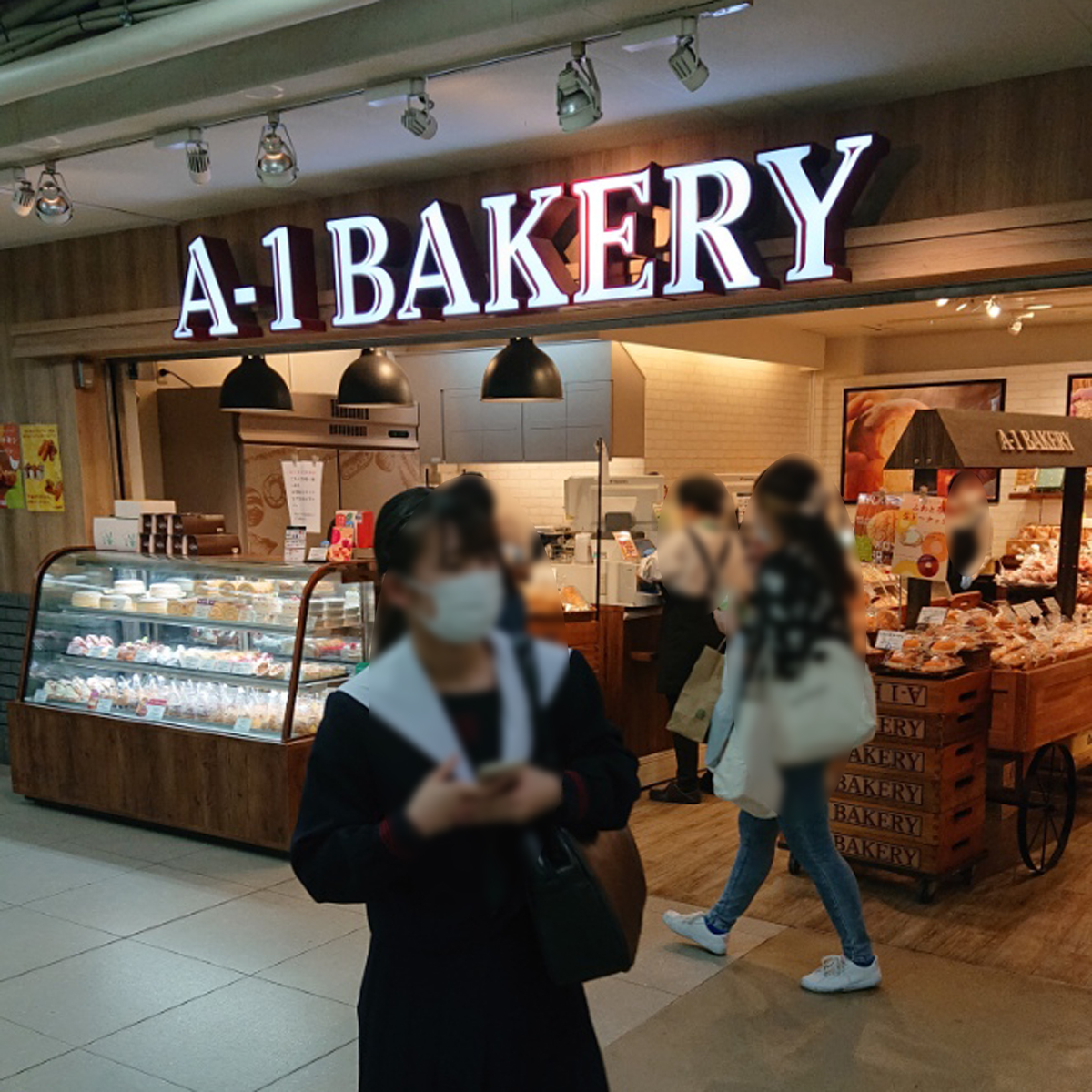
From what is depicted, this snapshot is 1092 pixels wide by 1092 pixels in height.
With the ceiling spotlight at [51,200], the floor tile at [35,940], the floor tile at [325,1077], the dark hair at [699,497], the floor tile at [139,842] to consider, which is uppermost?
the ceiling spotlight at [51,200]

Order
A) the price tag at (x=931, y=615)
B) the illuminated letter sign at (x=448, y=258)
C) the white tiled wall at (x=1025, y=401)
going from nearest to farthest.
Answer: the price tag at (x=931, y=615) → the illuminated letter sign at (x=448, y=258) → the white tiled wall at (x=1025, y=401)

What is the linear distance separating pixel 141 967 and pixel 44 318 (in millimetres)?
3986

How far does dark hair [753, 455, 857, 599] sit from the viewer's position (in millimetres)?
306

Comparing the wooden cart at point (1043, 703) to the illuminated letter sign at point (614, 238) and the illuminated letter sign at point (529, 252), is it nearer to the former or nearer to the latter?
the illuminated letter sign at point (614, 238)

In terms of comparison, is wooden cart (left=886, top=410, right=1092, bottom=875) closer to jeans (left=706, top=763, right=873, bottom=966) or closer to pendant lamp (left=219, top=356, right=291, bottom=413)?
jeans (left=706, top=763, right=873, bottom=966)

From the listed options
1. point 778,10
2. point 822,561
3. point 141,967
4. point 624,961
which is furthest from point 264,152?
point 822,561

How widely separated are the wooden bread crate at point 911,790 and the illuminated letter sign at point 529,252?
2.26 m

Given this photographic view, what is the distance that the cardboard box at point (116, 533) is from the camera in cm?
557

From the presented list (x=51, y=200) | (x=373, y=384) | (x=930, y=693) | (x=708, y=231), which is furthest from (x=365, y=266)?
(x=930, y=693)

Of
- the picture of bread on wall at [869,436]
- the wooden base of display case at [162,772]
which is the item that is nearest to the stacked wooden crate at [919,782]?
the picture of bread on wall at [869,436]

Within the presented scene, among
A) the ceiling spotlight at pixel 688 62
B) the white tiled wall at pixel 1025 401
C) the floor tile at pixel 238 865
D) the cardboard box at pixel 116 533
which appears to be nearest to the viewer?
the ceiling spotlight at pixel 688 62

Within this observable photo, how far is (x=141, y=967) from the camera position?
145 inches

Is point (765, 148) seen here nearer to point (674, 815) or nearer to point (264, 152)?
point (264, 152)

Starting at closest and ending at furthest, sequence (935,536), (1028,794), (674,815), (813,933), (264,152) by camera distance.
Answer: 1. (935,536)
2. (264,152)
3. (813,933)
4. (1028,794)
5. (674,815)
